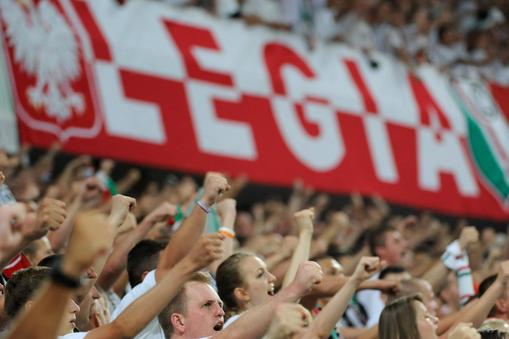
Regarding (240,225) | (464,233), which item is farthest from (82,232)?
(240,225)

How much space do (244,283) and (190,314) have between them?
0.68 meters

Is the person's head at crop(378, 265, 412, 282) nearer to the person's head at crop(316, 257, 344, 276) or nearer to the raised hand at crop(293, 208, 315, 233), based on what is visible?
the person's head at crop(316, 257, 344, 276)

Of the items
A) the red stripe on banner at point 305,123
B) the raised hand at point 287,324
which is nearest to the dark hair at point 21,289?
the raised hand at point 287,324

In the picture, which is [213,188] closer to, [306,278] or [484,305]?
[306,278]

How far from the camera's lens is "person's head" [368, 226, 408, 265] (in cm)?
754

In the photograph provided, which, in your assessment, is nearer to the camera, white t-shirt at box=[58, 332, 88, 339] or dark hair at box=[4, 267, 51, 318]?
white t-shirt at box=[58, 332, 88, 339]

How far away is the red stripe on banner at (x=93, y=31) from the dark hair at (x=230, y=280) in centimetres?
425

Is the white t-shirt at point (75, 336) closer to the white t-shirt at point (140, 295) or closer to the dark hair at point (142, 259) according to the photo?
the white t-shirt at point (140, 295)

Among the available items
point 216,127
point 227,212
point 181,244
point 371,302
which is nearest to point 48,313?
point 181,244

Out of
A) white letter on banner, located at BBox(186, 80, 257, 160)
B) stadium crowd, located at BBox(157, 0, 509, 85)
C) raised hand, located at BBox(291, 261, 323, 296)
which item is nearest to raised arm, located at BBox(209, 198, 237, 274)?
raised hand, located at BBox(291, 261, 323, 296)

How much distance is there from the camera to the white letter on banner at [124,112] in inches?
338

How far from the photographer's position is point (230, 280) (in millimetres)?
4605

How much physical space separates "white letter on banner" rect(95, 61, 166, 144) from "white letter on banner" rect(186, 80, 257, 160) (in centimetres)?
42

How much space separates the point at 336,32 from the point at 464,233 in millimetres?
5557
